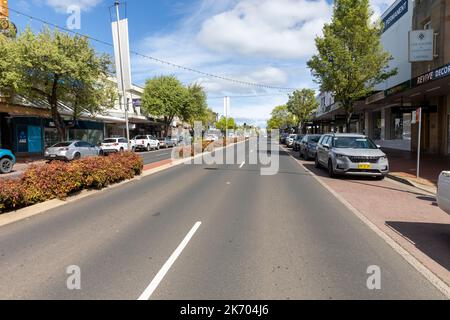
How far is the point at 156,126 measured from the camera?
61.1 metres

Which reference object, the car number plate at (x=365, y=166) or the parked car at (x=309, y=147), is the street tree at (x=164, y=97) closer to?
the parked car at (x=309, y=147)

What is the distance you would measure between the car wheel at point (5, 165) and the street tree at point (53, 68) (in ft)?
18.4

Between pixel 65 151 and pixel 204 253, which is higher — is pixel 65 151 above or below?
above

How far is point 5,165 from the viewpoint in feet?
56.5

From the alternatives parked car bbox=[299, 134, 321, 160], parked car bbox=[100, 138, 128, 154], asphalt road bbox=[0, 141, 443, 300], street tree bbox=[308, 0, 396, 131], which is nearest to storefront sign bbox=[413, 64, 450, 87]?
street tree bbox=[308, 0, 396, 131]

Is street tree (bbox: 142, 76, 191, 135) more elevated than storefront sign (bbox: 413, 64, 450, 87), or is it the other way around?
street tree (bbox: 142, 76, 191, 135)

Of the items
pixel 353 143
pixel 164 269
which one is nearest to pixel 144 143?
pixel 353 143

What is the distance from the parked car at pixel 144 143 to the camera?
3765 cm

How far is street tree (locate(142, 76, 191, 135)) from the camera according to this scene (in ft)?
151

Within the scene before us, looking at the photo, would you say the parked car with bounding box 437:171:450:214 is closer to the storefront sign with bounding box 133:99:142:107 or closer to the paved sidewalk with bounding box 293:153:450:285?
the paved sidewalk with bounding box 293:153:450:285

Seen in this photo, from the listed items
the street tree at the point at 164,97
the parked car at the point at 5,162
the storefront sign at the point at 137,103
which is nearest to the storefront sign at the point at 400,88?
the parked car at the point at 5,162

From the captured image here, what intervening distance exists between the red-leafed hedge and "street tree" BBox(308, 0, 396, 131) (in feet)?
52.1

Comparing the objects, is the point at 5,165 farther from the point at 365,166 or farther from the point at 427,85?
the point at 427,85

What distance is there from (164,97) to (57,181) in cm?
3791
